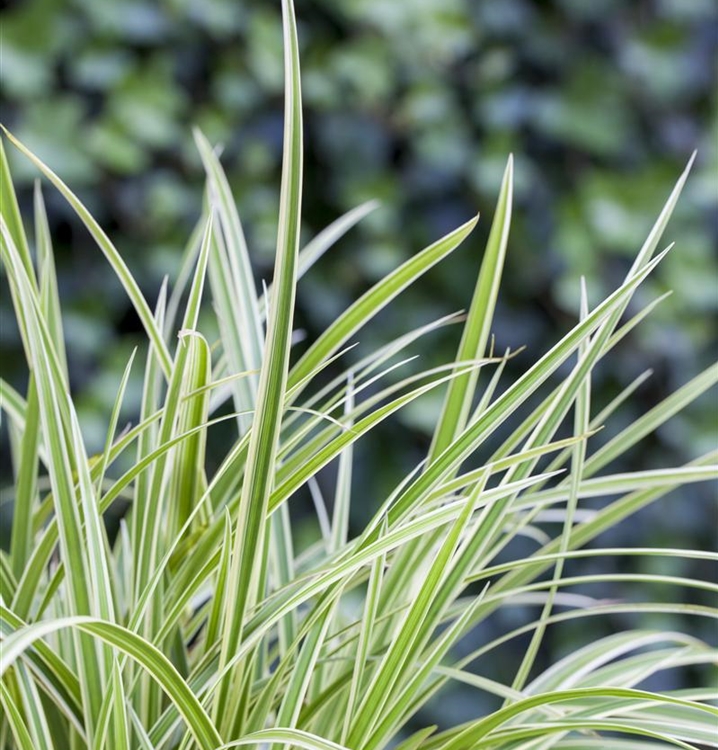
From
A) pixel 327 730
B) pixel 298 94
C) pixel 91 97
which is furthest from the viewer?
pixel 91 97

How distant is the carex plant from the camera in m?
0.33

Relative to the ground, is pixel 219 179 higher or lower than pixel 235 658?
higher

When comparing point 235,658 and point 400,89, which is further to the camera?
point 400,89

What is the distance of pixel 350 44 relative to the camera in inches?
41.9

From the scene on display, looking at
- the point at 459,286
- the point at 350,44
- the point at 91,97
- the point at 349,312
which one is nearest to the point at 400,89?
the point at 350,44

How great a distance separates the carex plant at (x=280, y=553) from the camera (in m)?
0.33

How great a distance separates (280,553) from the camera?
46 centimetres

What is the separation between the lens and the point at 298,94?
0.30 m

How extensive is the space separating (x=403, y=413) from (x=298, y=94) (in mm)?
781

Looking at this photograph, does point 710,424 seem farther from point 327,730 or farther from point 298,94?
point 298,94

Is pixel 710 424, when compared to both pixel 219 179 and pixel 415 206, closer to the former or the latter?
pixel 415 206

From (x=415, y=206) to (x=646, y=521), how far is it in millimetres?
486

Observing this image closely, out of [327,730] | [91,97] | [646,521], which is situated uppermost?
[91,97]

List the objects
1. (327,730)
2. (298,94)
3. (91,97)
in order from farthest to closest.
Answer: (91,97), (327,730), (298,94)
